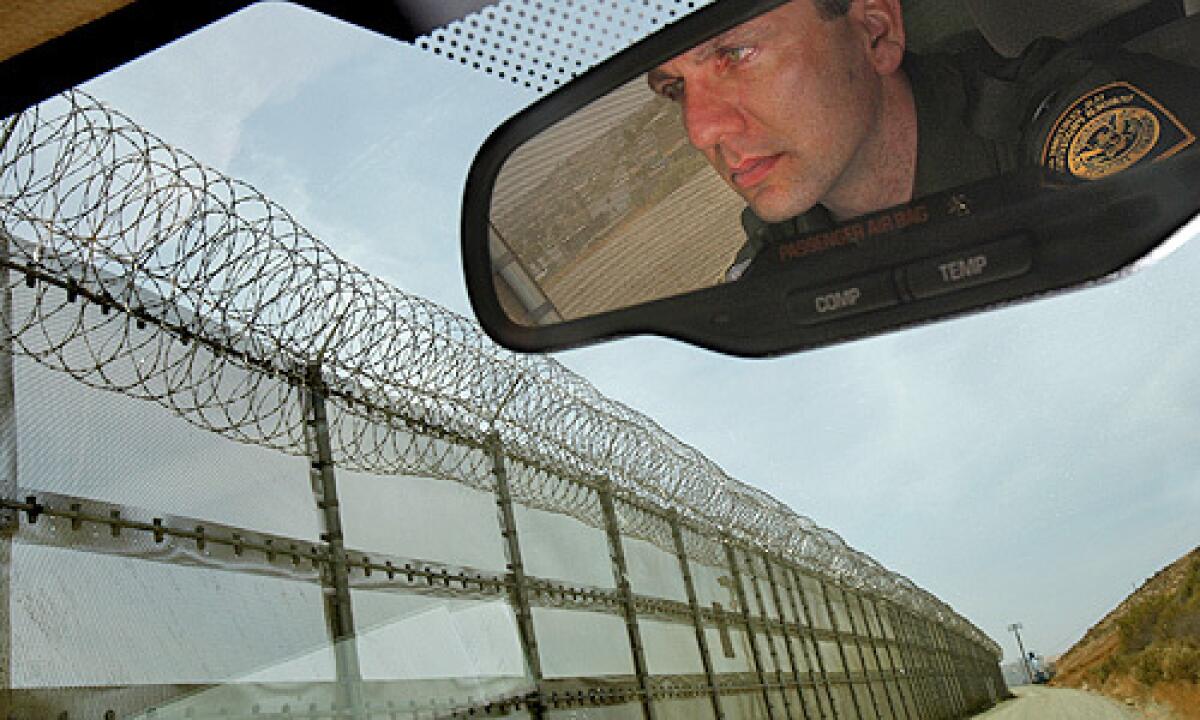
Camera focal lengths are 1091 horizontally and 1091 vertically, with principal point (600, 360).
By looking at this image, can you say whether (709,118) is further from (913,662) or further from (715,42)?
(913,662)

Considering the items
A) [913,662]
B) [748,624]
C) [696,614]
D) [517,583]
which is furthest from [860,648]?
[517,583]

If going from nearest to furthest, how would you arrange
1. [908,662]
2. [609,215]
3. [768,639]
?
[609,215] → [768,639] → [908,662]

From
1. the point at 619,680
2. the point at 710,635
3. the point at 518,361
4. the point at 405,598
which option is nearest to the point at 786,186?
the point at 405,598

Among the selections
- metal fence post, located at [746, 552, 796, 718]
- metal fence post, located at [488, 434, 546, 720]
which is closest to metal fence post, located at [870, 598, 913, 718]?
Result: metal fence post, located at [746, 552, 796, 718]

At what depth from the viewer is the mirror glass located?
970 millimetres

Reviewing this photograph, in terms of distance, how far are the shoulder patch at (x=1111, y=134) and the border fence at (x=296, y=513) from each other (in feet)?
9.77

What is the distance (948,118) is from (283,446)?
380 centimetres

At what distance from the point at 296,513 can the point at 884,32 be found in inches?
149

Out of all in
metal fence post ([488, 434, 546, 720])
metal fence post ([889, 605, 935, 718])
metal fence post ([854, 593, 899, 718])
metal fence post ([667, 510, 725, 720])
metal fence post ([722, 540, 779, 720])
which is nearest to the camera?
metal fence post ([488, 434, 546, 720])

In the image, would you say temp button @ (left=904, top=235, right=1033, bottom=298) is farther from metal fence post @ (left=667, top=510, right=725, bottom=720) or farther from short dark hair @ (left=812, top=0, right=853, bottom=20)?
metal fence post @ (left=667, top=510, right=725, bottom=720)

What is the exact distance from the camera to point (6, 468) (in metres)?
3.13

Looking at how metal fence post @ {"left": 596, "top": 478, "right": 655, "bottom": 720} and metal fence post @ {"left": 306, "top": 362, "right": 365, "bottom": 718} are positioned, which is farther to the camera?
metal fence post @ {"left": 596, "top": 478, "right": 655, "bottom": 720}

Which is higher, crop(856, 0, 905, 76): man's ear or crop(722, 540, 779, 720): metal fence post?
crop(722, 540, 779, 720): metal fence post

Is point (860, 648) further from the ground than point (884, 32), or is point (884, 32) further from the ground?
point (860, 648)
